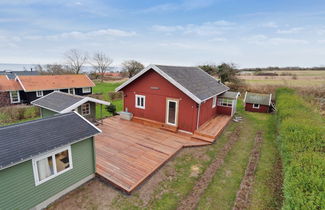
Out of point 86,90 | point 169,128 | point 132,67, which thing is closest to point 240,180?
point 169,128

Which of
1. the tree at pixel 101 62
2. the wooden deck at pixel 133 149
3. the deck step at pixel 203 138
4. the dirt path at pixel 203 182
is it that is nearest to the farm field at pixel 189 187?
the dirt path at pixel 203 182

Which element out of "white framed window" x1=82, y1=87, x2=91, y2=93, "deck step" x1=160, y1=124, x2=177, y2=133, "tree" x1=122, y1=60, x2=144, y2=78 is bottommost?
"deck step" x1=160, y1=124, x2=177, y2=133

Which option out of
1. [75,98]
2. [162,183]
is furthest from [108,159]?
[75,98]

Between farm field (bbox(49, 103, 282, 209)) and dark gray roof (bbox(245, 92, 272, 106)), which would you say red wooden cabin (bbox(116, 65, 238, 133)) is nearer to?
farm field (bbox(49, 103, 282, 209))

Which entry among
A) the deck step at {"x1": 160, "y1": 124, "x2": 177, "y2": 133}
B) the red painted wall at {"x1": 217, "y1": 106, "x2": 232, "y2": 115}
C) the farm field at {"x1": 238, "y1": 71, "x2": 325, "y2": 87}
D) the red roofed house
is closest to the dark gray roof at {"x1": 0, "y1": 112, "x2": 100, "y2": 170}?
the deck step at {"x1": 160, "y1": 124, "x2": 177, "y2": 133}

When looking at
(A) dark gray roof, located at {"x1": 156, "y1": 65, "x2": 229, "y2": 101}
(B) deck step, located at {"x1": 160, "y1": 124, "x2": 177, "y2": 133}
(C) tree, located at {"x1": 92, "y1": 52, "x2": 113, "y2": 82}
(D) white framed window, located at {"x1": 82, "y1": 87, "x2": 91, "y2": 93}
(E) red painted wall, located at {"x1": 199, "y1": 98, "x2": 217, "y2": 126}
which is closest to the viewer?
(A) dark gray roof, located at {"x1": 156, "y1": 65, "x2": 229, "y2": 101}

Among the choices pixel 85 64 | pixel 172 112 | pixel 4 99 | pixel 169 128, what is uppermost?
pixel 85 64

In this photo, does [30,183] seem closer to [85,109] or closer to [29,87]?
[85,109]
